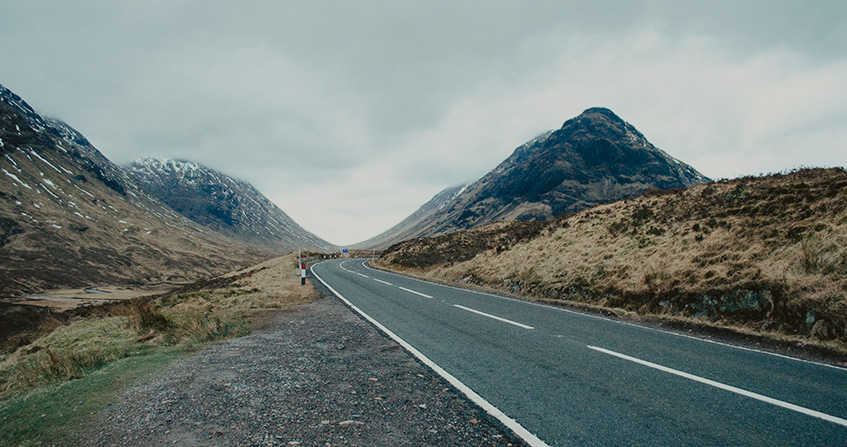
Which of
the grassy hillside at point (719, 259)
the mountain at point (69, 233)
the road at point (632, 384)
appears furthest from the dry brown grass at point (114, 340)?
the mountain at point (69, 233)

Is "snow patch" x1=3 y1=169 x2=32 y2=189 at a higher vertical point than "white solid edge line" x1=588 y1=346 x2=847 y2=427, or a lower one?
higher

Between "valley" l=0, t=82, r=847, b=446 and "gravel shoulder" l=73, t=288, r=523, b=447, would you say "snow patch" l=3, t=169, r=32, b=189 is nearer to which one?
"valley" l=0, t=82, r=847, b=446

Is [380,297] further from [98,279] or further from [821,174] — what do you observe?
[98,279]

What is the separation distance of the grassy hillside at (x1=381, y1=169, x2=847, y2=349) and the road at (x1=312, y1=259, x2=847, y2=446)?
8.52 ft

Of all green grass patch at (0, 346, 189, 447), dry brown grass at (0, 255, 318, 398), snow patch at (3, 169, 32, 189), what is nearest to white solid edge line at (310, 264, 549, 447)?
green grass patch at (0, 346, 189, 447)

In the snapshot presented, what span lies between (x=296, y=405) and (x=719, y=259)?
12452 millimetres

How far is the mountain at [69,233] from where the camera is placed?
101812mm

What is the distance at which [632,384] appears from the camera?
4.60 m

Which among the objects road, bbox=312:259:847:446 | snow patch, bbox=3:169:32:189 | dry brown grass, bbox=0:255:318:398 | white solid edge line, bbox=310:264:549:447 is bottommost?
dry brown grass, bbox=0:255:318:398

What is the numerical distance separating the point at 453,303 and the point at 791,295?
330 inches

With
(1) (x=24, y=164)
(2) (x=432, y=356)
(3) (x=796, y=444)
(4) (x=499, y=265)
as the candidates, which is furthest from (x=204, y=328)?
(1) (x=24, y=164)

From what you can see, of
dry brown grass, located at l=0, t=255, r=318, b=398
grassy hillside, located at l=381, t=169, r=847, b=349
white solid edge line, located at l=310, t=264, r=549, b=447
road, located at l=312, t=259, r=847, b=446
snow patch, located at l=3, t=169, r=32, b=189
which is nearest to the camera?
white solid edge line, located at l=310, t=264, r=549, b=447

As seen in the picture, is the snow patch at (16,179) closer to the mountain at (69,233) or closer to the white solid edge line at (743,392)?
the mountain at (69,233)

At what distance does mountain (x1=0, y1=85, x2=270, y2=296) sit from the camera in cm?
10181
